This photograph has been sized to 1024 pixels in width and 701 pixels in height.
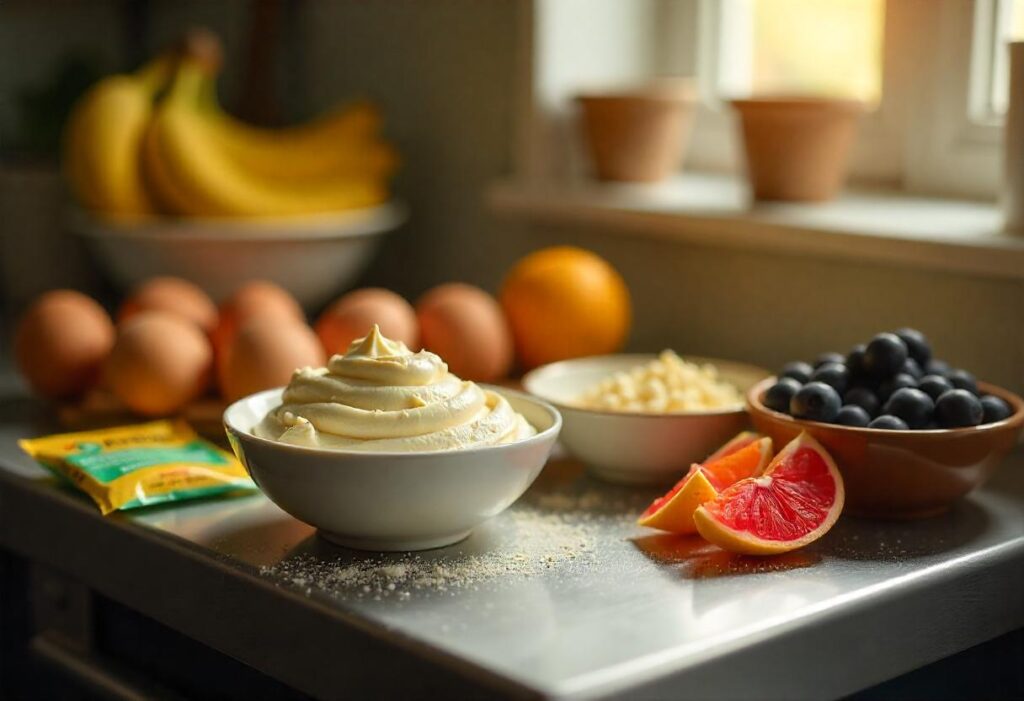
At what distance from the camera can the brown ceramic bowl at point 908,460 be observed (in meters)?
0.94

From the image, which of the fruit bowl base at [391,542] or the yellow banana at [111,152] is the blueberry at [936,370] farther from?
the yellow banana at [111,152]

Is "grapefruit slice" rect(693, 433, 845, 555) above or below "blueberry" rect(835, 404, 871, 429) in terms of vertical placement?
below

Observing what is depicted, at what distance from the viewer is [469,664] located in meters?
0.73

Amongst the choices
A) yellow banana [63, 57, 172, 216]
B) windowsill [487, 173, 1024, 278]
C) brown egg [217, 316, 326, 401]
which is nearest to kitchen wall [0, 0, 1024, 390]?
windowsill [487, 173, 1024, 278]

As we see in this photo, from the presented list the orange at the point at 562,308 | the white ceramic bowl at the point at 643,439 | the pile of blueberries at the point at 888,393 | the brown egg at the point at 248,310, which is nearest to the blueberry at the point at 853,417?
the pile of blueberries at the point at 888,393

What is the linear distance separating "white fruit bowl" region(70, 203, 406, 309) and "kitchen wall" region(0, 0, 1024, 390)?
0.14 m

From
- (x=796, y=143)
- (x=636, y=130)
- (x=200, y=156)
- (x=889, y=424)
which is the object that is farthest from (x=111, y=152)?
(x=889, y=424)

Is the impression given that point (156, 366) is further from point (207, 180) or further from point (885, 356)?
point (885, 356)

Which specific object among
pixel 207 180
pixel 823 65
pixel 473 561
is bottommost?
pixel 473 561

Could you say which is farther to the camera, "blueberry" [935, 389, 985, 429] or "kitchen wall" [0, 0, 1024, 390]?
"kitchen wall" [0, 0, 1024, 390]

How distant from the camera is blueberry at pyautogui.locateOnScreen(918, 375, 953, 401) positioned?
986mm

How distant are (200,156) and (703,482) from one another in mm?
891

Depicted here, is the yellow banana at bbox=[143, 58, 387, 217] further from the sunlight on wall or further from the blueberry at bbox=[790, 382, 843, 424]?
the blueberry at bbox=[790, 382, 843, 424]

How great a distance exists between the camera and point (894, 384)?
100cm
